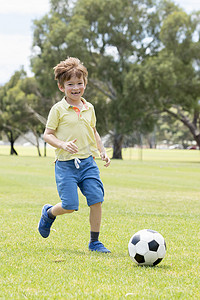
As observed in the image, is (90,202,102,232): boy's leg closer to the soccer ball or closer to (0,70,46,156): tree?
the soccer ball

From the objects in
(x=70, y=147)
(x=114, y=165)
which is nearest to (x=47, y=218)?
(x=70, y=147)

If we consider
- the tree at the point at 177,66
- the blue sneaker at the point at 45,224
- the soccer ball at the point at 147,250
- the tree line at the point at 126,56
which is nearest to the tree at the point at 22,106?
the tree line at the point at 126,56

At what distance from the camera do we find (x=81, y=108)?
510cm

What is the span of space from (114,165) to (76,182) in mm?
24713

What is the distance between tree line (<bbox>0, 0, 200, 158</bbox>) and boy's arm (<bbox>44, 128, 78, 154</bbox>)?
31295mm

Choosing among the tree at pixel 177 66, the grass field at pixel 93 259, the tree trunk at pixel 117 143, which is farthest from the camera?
the tree trunk at pixel 117 143

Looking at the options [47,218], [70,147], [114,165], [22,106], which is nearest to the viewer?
[70,147]

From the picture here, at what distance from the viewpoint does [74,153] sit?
4770 mm

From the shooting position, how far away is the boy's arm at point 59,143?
4.61 m

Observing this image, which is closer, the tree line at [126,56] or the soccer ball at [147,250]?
the soccer ball at [147,250]

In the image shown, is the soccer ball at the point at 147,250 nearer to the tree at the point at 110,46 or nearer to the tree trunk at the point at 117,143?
the tree at the point at 110,46

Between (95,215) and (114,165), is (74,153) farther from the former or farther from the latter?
(114,165)

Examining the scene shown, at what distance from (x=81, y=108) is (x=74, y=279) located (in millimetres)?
2096

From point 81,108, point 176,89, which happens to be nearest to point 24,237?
point 81,108
